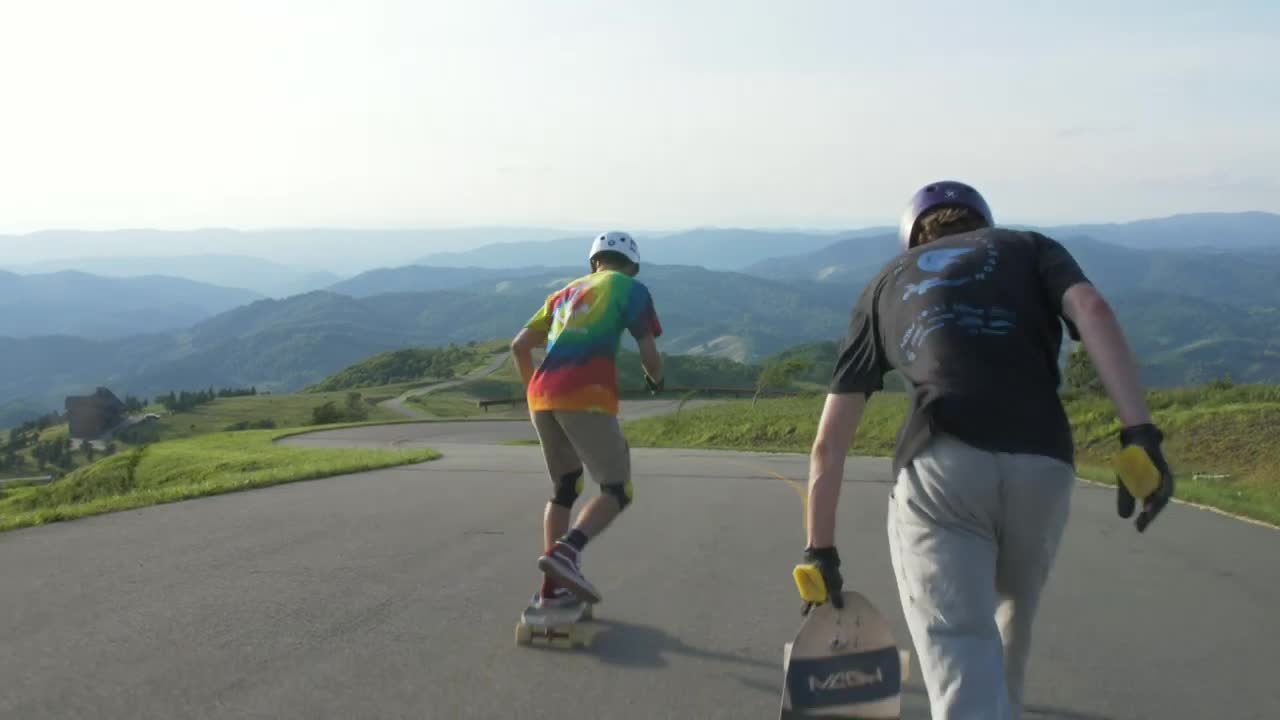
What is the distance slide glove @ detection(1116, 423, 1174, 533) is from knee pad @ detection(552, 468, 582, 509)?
11.0 ft

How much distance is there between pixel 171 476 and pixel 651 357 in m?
16.6

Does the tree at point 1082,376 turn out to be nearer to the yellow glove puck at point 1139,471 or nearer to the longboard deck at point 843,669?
the longboard deck at point 843,669

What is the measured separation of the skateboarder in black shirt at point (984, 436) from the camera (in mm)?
2855

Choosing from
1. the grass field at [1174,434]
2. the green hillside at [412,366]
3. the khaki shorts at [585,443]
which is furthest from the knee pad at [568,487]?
the green hillside at [412,366]

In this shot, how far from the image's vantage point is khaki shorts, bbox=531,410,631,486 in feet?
17.9


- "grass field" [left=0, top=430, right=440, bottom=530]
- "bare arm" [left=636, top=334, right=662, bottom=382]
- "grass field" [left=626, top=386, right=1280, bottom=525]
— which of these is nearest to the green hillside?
"grass field" [left=626, top=386, right=1280, bottom=525]

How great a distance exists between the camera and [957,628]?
2.91 m

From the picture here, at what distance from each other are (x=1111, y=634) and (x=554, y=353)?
3.29 metres

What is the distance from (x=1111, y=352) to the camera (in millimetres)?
2848

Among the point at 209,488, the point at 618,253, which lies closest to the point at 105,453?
the point at 209,488

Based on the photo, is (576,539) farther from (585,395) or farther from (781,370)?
(781,370)

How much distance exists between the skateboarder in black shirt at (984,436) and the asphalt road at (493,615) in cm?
163

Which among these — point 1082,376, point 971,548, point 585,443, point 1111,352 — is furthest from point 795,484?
point 1082,376

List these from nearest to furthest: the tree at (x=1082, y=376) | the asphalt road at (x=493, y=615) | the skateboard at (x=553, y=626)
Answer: the asphalt road at (x=493, y=615), the skateboard at (x=553, y=626), the tree at (x=1082, y=376)
